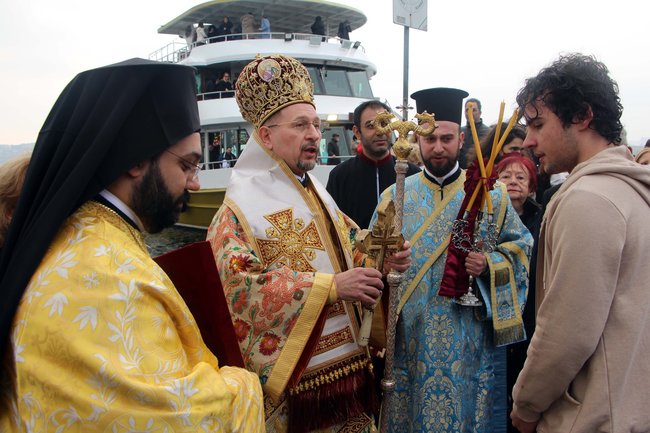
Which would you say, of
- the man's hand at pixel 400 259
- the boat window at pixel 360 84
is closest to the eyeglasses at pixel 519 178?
the man's hand at pixel 400 259

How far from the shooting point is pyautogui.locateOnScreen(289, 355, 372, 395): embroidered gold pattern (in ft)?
7.77

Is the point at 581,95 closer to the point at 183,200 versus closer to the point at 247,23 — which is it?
the point at 183,200

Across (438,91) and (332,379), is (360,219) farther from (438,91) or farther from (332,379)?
(332,379)

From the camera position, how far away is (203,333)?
1.78 meters

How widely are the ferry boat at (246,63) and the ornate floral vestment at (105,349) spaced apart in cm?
1152

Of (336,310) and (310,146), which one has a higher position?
(310,146)

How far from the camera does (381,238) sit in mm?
2408

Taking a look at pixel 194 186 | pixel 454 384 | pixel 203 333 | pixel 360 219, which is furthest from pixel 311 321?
pixel 360 219

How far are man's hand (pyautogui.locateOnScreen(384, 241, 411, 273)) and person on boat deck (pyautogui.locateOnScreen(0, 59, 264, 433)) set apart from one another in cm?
113

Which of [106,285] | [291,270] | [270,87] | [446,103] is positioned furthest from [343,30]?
[106,285]

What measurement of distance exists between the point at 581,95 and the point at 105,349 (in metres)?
1.83

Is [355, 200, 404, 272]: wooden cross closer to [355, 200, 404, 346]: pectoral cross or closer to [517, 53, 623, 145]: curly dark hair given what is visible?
[355, 200, 404, 346]: pectoral cross

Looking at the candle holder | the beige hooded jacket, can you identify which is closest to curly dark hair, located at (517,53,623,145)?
the beige hooded jacket

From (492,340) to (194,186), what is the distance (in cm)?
214
